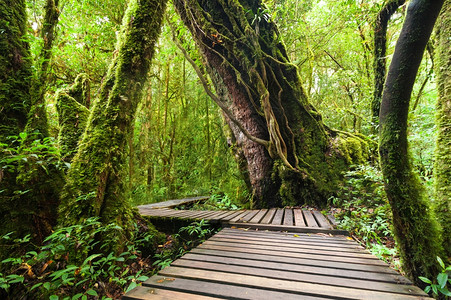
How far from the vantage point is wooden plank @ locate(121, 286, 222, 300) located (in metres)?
1.37

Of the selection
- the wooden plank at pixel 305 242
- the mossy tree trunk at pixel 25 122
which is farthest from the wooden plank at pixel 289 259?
the mossy tree trunk at pixel 25 122

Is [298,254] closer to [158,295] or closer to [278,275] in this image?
[278,275]

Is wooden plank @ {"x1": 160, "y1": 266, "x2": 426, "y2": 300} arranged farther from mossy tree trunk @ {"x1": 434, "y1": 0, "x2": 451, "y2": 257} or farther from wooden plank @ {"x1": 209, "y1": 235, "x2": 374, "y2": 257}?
mossy tree trunk @ {"x1": 434, "y1": 0, "x2": 451, "y2": 257}

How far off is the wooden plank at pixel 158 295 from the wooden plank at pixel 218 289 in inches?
1.8

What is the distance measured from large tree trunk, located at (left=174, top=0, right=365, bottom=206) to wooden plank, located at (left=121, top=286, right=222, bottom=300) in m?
4.07

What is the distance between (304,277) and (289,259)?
1.24 feet

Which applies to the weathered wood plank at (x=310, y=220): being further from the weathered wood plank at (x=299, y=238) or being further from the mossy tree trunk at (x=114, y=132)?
the mossy tree trunk at (x=114, y=132)

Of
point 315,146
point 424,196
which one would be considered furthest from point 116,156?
point 315,146

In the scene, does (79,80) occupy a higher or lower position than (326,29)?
lower

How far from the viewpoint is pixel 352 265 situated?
1877 mm

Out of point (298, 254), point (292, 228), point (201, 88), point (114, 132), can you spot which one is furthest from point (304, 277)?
point (201, 88)

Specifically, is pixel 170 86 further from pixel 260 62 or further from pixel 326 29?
pixel 326 29

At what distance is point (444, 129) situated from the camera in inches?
95.9

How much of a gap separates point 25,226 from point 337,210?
17.3 feet
